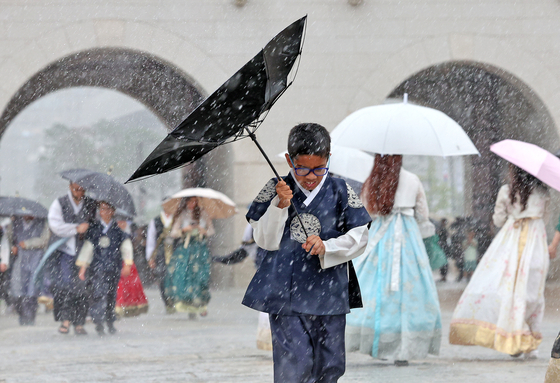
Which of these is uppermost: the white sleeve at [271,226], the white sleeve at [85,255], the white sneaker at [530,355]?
the white sleeve at [271,226]

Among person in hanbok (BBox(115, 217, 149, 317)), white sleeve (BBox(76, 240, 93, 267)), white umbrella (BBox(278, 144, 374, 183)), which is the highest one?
white umbrella (BBox(278, 144, 374, 183))

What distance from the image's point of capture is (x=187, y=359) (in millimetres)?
6781

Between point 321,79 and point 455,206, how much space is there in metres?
26.5

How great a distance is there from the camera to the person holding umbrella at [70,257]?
29.2ft

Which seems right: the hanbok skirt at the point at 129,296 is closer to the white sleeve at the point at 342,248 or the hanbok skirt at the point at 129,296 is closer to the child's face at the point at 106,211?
the child's face at the point at 106,211

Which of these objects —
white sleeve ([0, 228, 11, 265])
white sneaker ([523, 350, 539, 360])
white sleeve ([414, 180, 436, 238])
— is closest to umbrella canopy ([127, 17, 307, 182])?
white sleeve ([414, 180, 436, 238])

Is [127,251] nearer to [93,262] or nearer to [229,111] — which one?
[93,262]

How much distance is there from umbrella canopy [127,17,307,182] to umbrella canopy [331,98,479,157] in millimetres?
2685

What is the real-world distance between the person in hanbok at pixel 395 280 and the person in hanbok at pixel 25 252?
5.09 m

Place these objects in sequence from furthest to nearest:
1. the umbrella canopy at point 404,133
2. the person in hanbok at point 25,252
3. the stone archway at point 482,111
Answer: the stone archway at point 482,111, the person in hanbok at point 25,252, the umbrella canopy at point 404,133

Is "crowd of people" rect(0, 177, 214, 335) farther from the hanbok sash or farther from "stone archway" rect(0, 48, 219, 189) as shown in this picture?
"stone archway" rect(0, 48, 219, 189)

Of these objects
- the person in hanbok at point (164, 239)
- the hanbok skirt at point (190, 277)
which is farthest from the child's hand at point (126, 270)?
the person in hanbok at point (164, 239)

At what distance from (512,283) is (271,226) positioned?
355 cm

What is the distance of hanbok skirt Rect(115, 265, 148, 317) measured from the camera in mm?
9758
